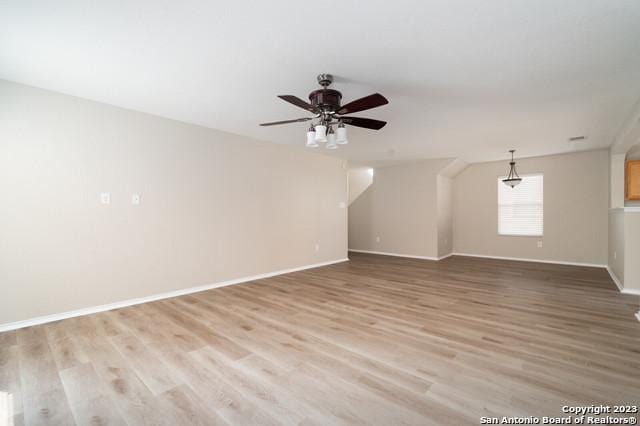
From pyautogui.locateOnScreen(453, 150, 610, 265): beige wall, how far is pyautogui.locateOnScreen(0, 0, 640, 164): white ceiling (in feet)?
8.94

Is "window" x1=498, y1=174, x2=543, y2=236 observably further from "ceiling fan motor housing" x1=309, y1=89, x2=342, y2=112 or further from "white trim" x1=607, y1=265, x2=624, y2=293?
"ceiling fan motor housing" x1=309, y1=89, x2=342, y2=112

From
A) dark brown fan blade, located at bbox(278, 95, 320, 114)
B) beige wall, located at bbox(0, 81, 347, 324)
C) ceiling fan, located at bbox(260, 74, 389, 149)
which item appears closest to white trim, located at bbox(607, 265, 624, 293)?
ceiling fan, located at bbox(260, 74, 389, 149)

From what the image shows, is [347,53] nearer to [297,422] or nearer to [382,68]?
[382,68]

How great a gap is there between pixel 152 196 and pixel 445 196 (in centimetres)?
647

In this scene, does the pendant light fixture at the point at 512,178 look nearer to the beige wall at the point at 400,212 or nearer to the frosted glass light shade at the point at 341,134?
the beige wall at the point at 400,212

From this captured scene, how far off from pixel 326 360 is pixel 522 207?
21.8 ft

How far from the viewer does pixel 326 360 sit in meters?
2.23

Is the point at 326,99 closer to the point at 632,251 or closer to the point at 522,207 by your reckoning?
the point at 632,251

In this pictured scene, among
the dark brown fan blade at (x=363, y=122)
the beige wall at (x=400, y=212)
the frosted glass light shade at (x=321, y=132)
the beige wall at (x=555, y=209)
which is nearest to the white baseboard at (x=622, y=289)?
the beige wall at (x=555, y=209)

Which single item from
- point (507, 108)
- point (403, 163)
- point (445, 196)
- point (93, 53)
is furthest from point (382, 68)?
point (445, 196)

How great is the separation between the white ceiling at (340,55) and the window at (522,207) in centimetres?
304

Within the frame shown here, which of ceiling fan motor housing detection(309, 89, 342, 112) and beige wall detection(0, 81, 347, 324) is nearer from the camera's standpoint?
ceiling fan motor housing detection(309, 89, 342, 112)

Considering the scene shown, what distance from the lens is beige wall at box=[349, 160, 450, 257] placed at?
695 cm

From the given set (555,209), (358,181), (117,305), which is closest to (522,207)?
(555,209)
